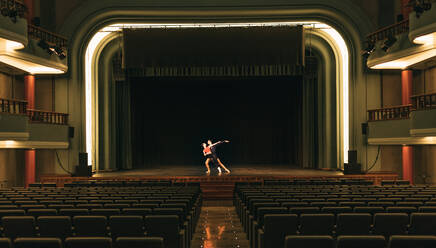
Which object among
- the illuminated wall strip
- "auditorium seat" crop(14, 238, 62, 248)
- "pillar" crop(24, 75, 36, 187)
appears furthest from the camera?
the illuminated wall strip

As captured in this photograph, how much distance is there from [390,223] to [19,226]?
4799mm

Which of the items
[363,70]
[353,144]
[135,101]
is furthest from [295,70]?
[135,101]

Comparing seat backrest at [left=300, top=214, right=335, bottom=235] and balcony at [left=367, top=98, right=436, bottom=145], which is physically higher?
balcony at [left=367, top=98, right=436, bottom=145]

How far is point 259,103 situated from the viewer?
23984mm

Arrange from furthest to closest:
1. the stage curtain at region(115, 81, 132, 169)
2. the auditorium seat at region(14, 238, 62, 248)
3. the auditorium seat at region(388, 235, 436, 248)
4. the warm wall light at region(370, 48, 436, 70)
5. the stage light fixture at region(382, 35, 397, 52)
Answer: the stage curtain at region(115, 81, 132, 169), the stage light fixture at region(382, 35, 397, 52), the warm wall light at region(370, 48, 436, 70), the auditorium seat at region(14, 238, 62, 248), the auditorium seat at region(388, 235, 436, 248)

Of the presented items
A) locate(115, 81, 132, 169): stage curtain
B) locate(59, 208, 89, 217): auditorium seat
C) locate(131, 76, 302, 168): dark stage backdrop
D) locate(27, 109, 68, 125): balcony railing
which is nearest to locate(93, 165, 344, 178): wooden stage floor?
locate(115, 81, 132, 169): stage curtain

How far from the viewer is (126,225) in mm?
5223

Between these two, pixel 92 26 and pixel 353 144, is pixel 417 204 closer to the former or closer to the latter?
pixel 353 144

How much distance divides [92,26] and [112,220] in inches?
562

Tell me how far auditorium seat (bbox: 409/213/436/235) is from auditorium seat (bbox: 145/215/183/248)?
10.1 feet

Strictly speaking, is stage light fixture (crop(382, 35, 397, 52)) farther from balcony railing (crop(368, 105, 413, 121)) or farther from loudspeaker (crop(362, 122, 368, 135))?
loudspeaker (crop(362, 122, 368, 135))

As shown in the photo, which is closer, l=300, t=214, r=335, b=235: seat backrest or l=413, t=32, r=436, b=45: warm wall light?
l=300, t=214, r=335, b=235: seat backrest

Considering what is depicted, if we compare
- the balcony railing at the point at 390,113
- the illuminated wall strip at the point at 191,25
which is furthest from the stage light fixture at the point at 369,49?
the illuminated wall strip at the point at 191,25

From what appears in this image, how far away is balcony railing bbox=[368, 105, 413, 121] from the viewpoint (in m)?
15.1
